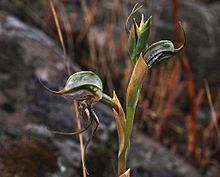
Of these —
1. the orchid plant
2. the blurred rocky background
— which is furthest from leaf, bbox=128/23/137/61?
the blurred rocky background

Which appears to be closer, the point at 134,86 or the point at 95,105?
the point at 134,86

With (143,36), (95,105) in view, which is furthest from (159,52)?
(95,105)

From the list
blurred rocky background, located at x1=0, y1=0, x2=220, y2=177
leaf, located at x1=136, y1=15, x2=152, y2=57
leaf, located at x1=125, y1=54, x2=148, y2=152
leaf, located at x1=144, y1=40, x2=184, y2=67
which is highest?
leaf, located at x1=136, y1=15, x2=152, y2=57

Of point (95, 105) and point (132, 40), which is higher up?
point (132, 40)

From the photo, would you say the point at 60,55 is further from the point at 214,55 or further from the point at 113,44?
the point at 214,55

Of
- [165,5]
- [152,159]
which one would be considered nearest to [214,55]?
[165,5]

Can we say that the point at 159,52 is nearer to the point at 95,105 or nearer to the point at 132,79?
the point at 132,79

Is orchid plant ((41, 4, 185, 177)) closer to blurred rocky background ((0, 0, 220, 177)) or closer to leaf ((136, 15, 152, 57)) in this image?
leaf ((136, 15, 152, 57))
